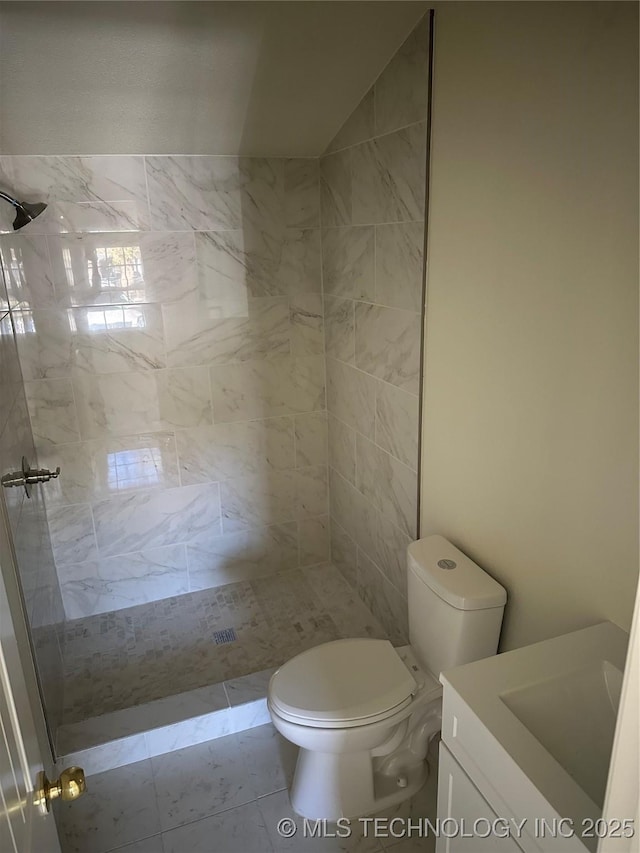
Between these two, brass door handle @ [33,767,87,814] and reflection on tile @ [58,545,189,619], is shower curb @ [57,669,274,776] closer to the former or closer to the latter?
reflection on tile @ [58,545,189,619]

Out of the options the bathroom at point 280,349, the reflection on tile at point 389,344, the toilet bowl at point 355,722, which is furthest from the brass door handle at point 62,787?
the reflection on tile at point 389,344

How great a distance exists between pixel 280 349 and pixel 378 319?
648 mm

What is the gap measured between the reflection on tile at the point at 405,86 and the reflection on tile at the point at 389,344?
1.98ft

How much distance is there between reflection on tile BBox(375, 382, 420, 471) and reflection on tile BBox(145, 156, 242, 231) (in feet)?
3.30

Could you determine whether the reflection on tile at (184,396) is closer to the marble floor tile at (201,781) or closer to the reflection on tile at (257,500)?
the reflection on tile at (257,500)

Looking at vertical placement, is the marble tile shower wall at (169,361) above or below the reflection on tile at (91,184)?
below

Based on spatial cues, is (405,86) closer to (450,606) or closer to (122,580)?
(450,606)

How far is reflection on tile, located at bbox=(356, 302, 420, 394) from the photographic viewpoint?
2.03m

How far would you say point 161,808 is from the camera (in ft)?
6.36

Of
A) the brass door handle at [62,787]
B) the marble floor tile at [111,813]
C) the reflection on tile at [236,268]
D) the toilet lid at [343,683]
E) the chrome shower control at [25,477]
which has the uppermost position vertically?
the reflection on tile at [236,268]

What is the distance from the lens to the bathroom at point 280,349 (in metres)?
1.35

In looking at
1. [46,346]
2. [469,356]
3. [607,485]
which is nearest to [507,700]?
[607,485]

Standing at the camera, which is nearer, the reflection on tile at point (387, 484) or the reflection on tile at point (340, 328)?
the reflection on tile at point (387, 484)

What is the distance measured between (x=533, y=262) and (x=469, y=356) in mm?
354
